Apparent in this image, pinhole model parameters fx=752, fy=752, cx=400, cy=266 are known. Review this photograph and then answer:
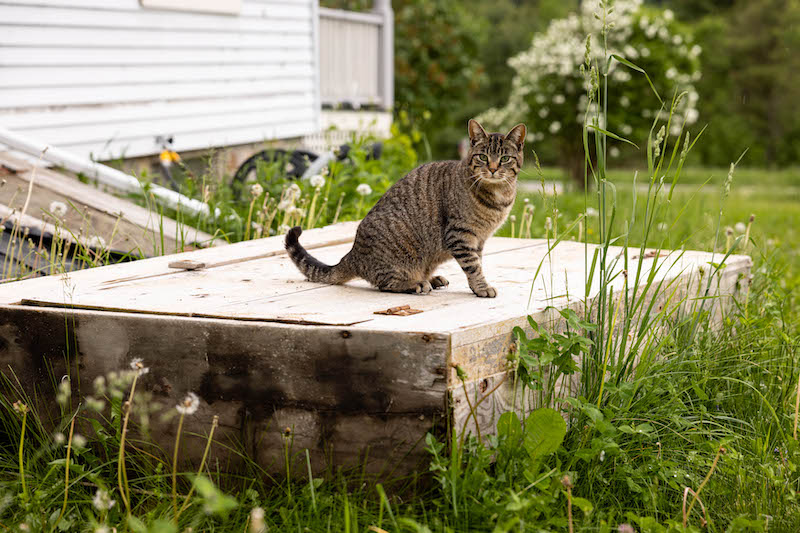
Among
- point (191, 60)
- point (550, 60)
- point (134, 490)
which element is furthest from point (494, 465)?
point (550, 60)

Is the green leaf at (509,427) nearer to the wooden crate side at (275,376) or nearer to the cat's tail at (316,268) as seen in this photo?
the wooden crate side at (275,376)

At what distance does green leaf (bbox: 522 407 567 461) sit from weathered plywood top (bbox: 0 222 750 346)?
29 cm

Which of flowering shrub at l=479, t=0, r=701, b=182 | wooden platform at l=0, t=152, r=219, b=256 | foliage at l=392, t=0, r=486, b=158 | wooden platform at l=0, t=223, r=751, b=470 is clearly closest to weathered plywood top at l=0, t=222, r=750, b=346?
wooden platform at l=0, t=223, r=751, b=470

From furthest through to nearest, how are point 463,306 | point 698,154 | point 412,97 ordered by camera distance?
point 698,154
point 412,97
point 463,306

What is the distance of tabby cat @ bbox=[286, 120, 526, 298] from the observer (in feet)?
9.13

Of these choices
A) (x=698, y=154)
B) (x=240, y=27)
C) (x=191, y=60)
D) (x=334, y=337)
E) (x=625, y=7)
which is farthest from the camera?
(x=698, y=154)

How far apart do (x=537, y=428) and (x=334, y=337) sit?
0.62 m

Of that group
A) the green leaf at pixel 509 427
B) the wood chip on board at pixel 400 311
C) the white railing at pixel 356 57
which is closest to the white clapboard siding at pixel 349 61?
the white railing at pixel 356 57

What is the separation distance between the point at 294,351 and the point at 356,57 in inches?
389

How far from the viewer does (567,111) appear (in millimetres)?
15289

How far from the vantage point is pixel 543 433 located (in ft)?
6.85

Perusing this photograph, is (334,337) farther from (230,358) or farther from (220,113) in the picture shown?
(220,113)

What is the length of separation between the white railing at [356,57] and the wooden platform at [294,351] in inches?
329

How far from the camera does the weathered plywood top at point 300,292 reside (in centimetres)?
227
